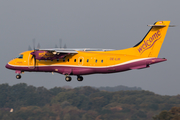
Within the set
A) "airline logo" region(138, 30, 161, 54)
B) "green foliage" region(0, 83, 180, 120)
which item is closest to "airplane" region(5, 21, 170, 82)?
"airline logo" region(138, 30, 161, 54)

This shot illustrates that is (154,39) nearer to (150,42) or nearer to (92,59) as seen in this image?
(150,42)

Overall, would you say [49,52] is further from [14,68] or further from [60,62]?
[14,68]

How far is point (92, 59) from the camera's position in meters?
38.9

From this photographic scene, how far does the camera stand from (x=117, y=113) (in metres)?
105

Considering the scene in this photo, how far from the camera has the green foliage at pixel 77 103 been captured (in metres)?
105

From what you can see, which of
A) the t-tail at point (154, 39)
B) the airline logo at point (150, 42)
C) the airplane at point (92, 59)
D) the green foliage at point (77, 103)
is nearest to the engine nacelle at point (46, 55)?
the airplane at point (92, 59)

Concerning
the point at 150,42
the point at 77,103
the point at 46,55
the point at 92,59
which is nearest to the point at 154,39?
the point at 150,42

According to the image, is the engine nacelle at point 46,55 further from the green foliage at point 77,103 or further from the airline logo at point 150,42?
the green foliage at point 77,103

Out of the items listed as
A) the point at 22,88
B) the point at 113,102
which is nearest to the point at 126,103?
the point at 113,102

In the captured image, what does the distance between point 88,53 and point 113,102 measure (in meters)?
88.3

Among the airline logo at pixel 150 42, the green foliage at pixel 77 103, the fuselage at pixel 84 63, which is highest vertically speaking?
the airline logo at pixel 150 42

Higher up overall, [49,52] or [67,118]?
[49,52]

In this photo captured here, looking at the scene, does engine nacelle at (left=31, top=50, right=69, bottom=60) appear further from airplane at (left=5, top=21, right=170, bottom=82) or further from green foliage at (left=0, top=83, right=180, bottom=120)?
green foliage at (left=0, top=83, right=180, bottom=120)

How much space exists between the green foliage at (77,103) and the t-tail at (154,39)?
219ft
